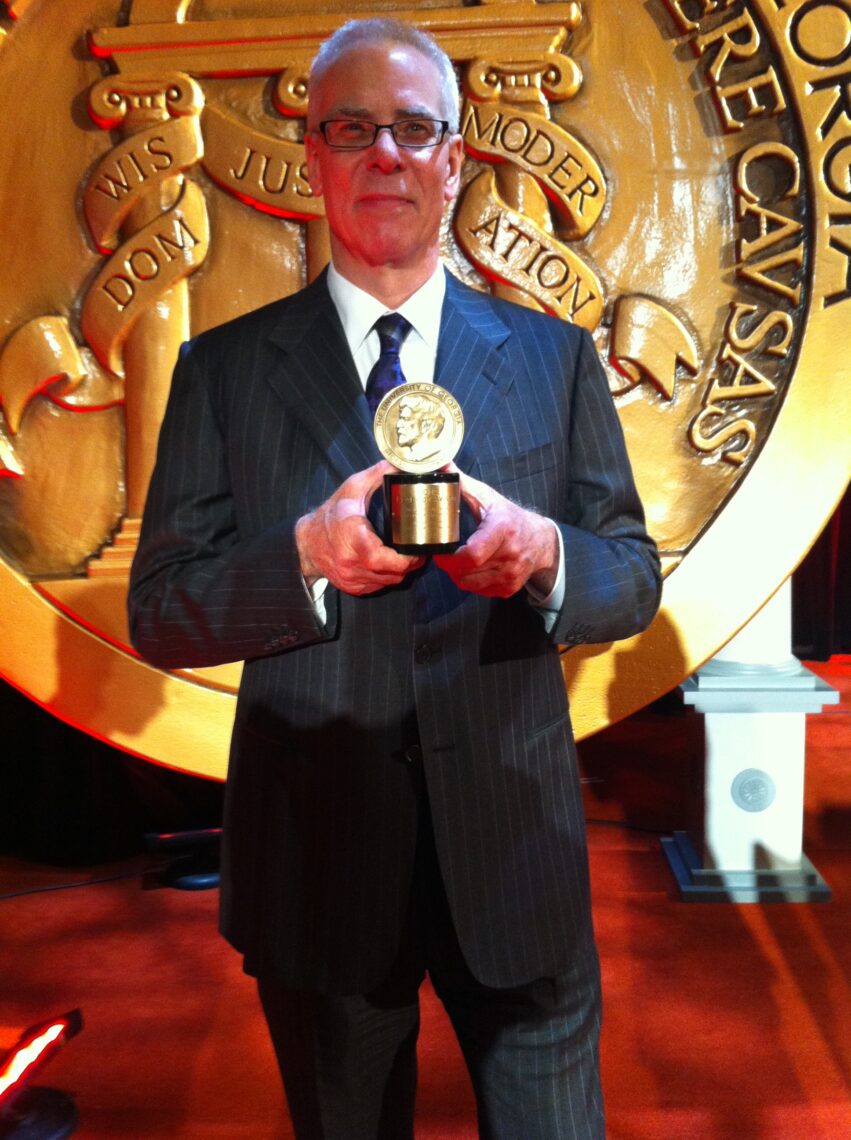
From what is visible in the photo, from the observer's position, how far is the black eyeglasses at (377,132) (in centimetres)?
115

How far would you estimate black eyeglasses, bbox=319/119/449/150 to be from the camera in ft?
3.77

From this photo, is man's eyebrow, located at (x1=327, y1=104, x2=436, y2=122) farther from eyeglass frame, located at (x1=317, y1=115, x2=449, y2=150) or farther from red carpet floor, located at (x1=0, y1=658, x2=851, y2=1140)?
red carpet floor, located at (x1=0, y1=658, x2=851, y2=1140)

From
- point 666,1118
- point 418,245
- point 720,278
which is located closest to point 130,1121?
point 666,1118

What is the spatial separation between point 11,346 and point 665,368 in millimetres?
938

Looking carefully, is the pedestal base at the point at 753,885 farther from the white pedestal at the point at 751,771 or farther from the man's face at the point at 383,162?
the man's face at the point at 383,162

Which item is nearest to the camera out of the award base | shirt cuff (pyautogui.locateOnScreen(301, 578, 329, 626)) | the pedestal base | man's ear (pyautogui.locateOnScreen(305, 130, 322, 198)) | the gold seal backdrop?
the award base

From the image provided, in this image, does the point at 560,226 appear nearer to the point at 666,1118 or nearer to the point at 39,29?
the point at 39,29

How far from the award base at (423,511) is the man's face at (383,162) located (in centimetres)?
34

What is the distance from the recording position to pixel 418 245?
117cm

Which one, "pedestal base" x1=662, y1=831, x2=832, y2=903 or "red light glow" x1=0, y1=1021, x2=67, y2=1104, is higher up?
"red light glow" x1=0, y1=1021, x2=67, y2=1104

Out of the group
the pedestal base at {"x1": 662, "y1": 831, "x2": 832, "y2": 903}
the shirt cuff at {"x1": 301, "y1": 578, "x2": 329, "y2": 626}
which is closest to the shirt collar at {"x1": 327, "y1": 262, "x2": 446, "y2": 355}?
the shirt cuff at {"x1": 301, "y1": 578, "x2": 329, "y2": 626}

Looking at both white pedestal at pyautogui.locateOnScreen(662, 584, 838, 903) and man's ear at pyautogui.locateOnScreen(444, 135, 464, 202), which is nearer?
man's ear at pyautogui.locateOnScreen(444, 135, 464, 202)

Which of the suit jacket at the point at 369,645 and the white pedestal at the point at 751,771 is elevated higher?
the suit jacket at the point at 369,645

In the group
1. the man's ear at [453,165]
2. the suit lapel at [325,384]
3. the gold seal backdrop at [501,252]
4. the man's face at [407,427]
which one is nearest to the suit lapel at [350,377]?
the suit lapel at [325,384]
